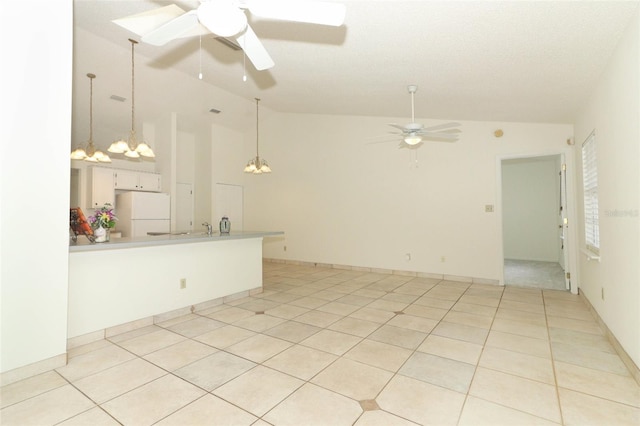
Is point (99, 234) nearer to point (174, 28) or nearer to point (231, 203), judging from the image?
point (174, 28)

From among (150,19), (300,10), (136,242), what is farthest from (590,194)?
(136,242)

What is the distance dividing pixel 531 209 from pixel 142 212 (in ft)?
31.0

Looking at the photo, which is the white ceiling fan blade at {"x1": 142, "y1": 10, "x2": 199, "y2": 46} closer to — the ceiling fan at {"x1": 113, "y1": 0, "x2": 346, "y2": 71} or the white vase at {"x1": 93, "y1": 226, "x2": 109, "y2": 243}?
the ceiling fan at {"x1": 113, "y1": 0, "x2": 346, "y2": 71}

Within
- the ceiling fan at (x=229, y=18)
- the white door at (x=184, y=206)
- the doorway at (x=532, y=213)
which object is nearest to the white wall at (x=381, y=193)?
the white door at (x=184, y=206)

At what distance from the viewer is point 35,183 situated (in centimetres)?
224

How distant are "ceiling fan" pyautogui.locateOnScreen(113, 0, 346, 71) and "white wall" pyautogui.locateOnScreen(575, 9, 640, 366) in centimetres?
218

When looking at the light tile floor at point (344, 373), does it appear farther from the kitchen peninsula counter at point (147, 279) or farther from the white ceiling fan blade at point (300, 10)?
the white ceiling fan blade at point (300, 10)

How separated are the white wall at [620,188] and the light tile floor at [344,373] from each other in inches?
13.7

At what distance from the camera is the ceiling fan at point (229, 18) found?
169cm

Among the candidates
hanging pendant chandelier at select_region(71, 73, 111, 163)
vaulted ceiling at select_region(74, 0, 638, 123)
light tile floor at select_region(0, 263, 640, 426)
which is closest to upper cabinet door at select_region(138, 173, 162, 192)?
hanging pendant chandelier at select_region(71, 73, 111, 163)

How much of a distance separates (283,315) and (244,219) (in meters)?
5.16

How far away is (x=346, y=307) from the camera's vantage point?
4.01 m

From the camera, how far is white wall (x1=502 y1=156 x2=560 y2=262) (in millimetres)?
7680

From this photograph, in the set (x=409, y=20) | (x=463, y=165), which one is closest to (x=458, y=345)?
(x=409, y=20)
